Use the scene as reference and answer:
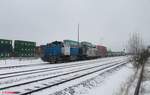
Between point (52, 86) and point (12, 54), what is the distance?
32016 mm

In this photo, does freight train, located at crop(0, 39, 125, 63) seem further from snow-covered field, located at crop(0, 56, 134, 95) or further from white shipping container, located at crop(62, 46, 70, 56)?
snow-covered field, located at crop(0, 56, 134, 95)

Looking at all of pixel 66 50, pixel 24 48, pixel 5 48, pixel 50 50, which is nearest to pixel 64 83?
pixel 50 50

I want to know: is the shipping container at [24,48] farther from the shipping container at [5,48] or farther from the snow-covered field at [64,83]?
the snow-covered field at [64,83]

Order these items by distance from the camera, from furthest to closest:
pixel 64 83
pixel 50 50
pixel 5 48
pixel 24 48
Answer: pixel 24 48
pixel 5 48
pixel 50 50
pixel 64 83

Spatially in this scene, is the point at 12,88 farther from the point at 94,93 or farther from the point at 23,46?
the point at 23,46

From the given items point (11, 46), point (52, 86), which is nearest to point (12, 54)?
point (11, 46)

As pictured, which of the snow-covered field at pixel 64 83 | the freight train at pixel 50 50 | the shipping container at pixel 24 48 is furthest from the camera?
the shipping container at pixel 24 48

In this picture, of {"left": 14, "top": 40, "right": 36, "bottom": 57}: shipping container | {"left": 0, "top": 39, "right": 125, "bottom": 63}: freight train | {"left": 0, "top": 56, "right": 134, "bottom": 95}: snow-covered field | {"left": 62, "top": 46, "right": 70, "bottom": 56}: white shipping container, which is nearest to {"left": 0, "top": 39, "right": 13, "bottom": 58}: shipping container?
{"left": 0, "top": 39, "right": 125, "bottom": 63}: freight train

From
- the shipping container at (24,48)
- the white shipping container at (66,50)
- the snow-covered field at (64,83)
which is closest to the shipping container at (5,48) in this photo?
the shipping container at (24,48)

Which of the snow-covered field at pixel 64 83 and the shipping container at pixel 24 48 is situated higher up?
the shipping container at pixel 24 48

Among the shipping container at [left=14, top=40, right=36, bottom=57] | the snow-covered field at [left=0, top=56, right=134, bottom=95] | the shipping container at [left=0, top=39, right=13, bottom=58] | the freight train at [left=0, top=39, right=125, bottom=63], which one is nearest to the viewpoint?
the snow-covered field at [left=0, top=56, right=134, bottom=95]

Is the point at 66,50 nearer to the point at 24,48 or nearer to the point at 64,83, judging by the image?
the point at 24,48

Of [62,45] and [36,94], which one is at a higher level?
[62,45]

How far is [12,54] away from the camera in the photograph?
136 feet
